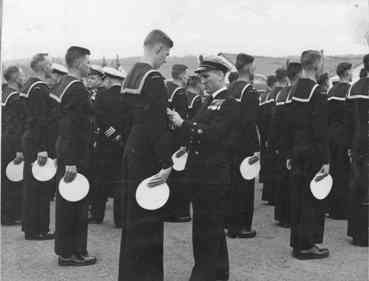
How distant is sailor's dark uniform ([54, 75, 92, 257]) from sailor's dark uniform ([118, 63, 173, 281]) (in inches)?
36.5

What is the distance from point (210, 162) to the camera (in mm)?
4785

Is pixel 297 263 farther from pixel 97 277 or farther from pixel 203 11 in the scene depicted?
pixel 203 11

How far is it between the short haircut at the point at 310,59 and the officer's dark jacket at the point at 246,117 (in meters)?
0.93

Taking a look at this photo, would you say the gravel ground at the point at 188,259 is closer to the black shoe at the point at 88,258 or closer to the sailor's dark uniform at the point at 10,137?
the black shoe at the point at 88,258

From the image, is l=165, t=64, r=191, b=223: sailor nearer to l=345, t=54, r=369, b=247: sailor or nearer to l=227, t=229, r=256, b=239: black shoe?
l=227, t=229, r=256, b=239: black shoe

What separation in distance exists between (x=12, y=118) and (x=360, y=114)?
14.2ft

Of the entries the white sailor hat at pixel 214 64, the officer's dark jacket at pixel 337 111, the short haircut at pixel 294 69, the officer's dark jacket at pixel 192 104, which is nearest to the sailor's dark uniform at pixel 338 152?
the officer's dark jacket at pixel 337 111

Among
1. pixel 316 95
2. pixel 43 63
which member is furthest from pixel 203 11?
pixel 43 63

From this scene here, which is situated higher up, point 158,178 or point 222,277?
point 158,178

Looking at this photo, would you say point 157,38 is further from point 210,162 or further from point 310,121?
point 310,121

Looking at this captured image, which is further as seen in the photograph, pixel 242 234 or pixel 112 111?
pixel 112 111

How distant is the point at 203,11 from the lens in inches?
245

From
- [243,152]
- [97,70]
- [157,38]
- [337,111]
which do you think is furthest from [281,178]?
[157,38]

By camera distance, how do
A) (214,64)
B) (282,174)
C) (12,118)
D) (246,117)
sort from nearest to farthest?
1. (214,64)
2. (246,117)
3. (12,118)
4. (282,174)
